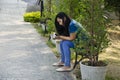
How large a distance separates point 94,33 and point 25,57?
291 cm

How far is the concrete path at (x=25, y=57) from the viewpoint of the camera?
7099 millimetres

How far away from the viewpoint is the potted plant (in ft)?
20.8

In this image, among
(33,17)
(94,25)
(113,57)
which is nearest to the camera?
(94,25)

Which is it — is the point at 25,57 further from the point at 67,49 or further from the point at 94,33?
the point at 94,33

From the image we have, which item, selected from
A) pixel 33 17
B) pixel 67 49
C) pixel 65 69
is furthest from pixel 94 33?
pixel 33 17

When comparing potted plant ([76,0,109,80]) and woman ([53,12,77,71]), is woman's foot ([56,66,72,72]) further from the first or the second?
potted plant ([76,0,109,80])

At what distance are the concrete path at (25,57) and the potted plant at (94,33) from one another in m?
0.68

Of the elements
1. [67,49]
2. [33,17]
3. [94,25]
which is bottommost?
[33,17]

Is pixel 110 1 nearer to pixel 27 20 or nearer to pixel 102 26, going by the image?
pixel 102 26

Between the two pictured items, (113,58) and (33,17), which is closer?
(113,58)

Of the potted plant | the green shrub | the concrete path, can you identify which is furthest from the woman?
the green shrub

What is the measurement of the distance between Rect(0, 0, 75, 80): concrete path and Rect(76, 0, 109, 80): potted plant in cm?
68

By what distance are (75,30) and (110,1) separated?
175 inches

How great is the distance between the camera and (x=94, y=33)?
21.2ft
